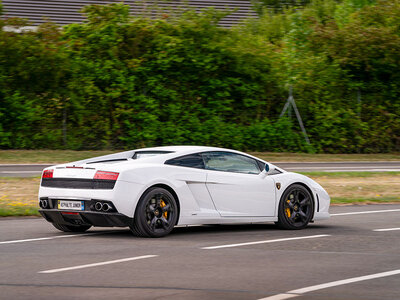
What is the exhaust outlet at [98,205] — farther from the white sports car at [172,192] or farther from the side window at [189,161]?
the side window at [189,161]

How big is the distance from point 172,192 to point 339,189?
8.76 metres

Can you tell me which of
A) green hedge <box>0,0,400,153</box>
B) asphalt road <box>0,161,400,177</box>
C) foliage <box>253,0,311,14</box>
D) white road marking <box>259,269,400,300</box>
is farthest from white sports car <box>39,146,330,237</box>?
foliage <box>253,0,311,14</box>

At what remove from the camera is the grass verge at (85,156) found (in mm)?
24562

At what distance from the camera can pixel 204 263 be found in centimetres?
839

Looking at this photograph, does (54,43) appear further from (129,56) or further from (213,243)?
(213,243)

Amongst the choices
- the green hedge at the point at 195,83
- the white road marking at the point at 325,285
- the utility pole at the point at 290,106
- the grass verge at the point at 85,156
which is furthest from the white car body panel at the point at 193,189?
the utility pole at the point at 290,106

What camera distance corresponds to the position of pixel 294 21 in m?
34.7

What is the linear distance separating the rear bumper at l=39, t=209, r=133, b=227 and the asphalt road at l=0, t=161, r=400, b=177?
9645 millimetres

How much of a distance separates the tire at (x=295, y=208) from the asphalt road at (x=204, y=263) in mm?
185

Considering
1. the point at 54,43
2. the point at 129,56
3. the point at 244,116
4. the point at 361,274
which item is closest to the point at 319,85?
the point at 244,116

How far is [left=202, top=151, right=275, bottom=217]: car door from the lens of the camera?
11.0 m

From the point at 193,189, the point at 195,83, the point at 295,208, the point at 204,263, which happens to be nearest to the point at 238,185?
the point at 193,189

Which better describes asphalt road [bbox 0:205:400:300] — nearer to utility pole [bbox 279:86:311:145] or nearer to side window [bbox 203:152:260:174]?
side window [bbox 203:152:260:174]

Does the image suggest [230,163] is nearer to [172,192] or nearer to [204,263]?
[172,192]
